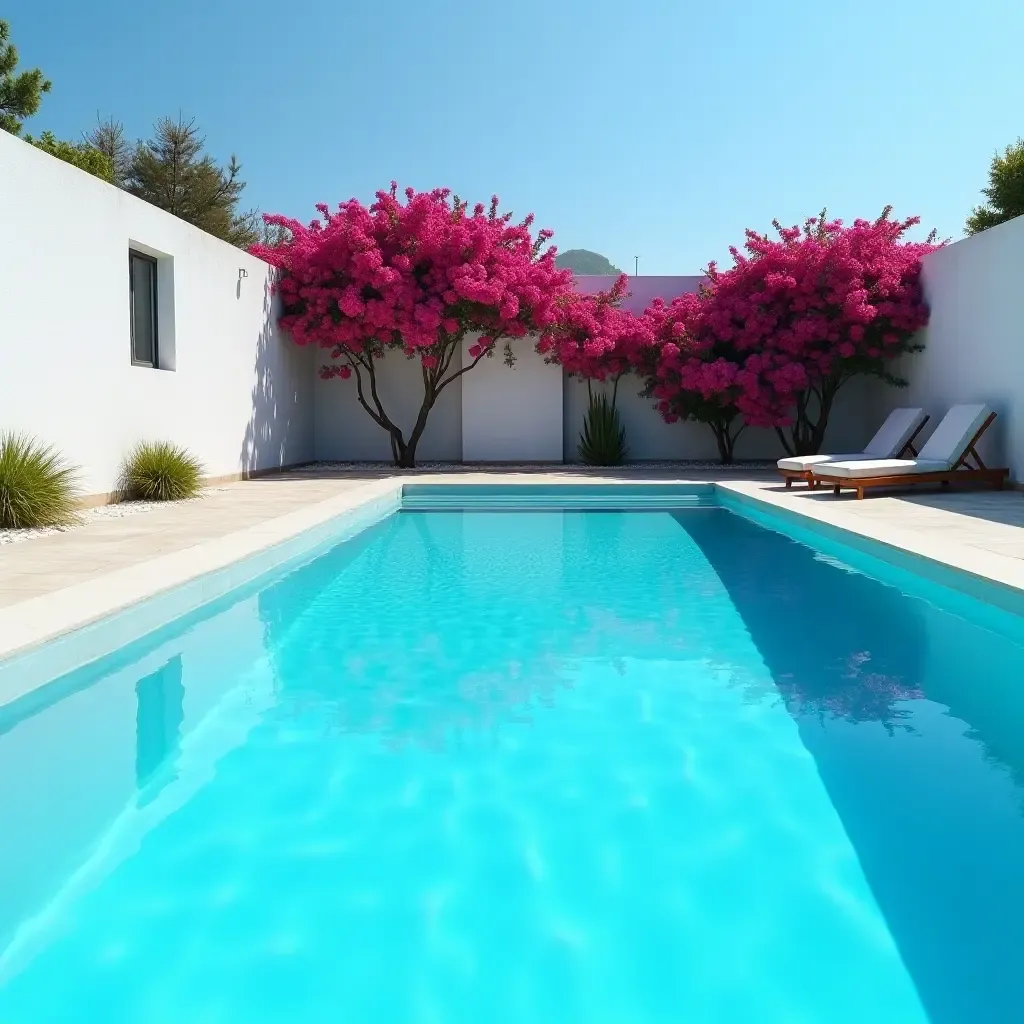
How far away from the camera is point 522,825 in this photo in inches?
112

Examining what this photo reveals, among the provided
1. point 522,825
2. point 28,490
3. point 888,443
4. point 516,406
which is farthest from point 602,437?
point 522,825

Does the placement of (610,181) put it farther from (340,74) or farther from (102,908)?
(102,908)

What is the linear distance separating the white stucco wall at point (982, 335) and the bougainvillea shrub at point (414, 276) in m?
4.98

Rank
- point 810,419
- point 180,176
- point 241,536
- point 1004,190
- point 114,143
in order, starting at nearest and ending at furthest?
point 241,536 → point 810,419 → point 1004,190 → point 114,143 → point 180,176

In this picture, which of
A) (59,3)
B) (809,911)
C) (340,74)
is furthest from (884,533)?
(59,3)

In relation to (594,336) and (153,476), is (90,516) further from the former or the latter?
(594,336)

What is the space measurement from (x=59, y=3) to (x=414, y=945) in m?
18.6

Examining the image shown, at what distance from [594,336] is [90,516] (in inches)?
323

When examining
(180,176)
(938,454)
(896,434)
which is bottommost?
(938,454)

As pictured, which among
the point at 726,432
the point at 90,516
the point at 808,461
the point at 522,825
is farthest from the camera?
the point at 726,432

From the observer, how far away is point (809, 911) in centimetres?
236

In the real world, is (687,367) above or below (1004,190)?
below

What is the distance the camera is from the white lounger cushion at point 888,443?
36.1ft

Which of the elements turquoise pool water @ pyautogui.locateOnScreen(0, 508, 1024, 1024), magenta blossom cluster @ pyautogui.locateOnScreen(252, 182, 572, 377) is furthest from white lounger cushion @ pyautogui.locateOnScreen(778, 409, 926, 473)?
turquoise pool water @ pyautogui.locateOnScreen(0, 508, 1024, 1024)
